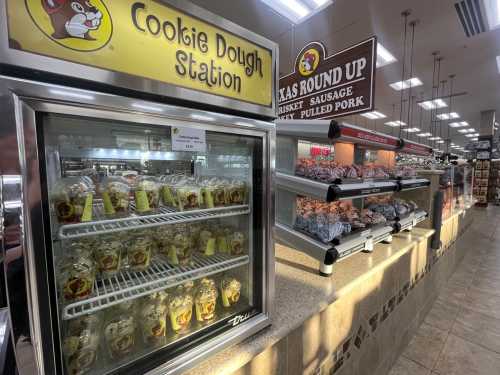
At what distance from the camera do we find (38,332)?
0.58 meters

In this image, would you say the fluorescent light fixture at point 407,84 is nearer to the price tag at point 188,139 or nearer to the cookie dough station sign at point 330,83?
the cookie dough station sign at point 330,83

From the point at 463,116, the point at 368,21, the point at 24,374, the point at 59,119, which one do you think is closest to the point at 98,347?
the point at 24,374

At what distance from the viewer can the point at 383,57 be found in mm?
4918

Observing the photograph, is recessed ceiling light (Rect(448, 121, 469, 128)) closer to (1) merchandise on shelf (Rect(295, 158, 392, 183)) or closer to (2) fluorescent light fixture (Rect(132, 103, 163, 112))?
(1) merchandise on shelf (Rect(295, 158, 392, 183))

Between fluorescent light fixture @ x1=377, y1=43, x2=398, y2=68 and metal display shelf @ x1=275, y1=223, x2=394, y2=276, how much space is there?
432cm

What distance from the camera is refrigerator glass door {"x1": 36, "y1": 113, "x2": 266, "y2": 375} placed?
0.77m

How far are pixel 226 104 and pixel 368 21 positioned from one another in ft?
13.7

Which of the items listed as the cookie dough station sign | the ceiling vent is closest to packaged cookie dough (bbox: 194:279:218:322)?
the cookie dough station sign

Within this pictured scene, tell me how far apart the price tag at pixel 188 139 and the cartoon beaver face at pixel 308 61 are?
187 cm

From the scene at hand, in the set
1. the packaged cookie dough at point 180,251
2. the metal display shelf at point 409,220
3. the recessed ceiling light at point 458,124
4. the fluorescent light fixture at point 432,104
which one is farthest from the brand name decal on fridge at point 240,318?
the recessed ceiling light at point 458,124

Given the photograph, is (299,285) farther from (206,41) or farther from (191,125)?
(206,41)

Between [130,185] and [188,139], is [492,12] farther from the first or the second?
[130,185]

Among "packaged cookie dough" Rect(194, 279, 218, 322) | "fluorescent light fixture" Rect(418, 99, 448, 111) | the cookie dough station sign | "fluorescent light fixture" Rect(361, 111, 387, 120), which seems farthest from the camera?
"fluorescent light fixture" Rect(361, 111, 387, 120)

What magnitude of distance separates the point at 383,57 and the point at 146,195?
230 inches
